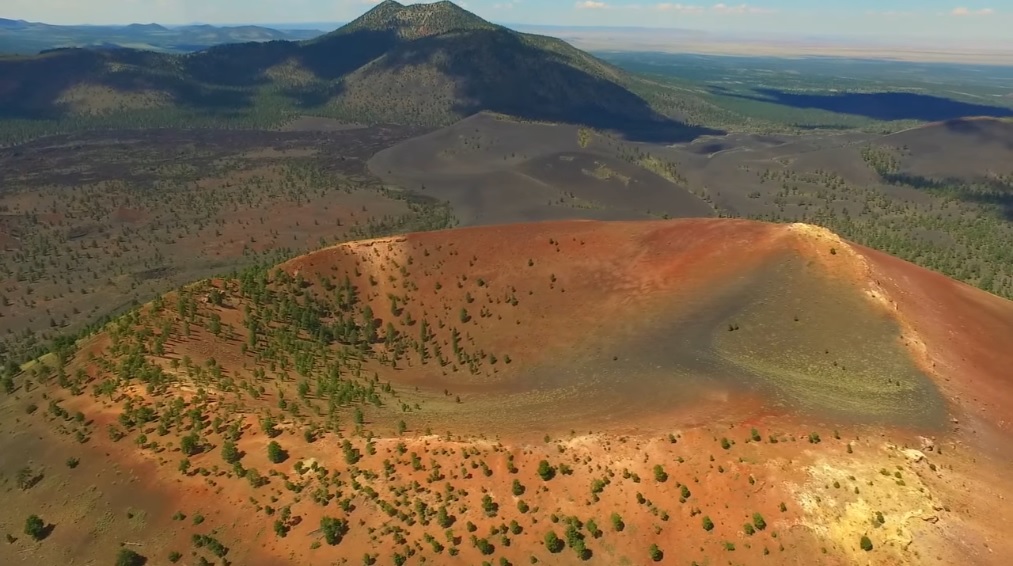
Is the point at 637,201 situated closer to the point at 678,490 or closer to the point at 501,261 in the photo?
the point at 501,261

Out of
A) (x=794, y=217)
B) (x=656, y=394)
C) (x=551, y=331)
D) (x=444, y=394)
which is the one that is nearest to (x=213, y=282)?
(x=444, y=394)

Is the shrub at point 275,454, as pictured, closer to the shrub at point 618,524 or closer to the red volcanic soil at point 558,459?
the red volcanic soil at point 558,459

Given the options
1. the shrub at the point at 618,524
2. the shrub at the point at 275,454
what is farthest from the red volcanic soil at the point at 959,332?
the shrub at the point at 275,454

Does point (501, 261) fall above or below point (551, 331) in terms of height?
above

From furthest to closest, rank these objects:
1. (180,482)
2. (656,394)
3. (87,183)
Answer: (87,183), (656,394), (180,482)

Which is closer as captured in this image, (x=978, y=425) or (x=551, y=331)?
(x=978, y=425)

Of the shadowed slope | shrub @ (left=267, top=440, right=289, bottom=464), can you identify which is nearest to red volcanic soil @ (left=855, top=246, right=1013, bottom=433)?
the shadowed slope

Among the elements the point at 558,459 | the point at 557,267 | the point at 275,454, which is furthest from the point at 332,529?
the point at 557,267

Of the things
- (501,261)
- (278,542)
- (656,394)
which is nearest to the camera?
(278,542)

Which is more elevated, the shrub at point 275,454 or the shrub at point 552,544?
the shrub at point 275,454

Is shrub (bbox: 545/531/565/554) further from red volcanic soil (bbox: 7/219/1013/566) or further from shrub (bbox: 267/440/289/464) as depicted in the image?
shrub (bbox: 267/440/289/464)

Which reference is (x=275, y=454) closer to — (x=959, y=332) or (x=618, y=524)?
(x=618, y=524)
